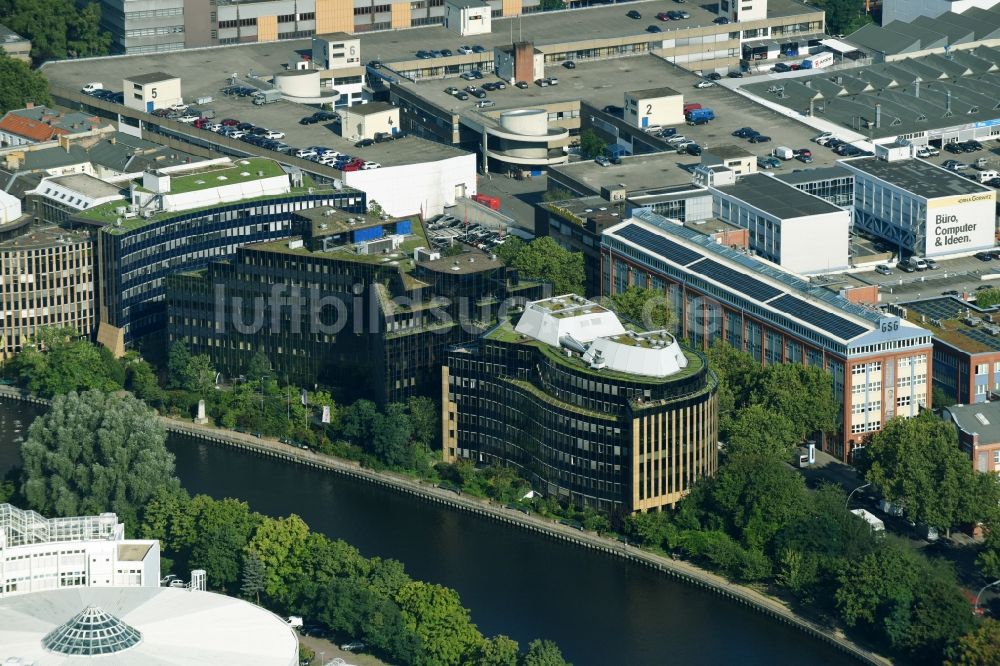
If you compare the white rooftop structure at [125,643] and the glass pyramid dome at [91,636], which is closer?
the white rooftop structure at [125,643]

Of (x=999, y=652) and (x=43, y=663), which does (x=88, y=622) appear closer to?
(x=43, y=663)

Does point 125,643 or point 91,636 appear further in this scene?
point 125,643

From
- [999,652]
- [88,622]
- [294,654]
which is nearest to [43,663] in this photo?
[88,622]

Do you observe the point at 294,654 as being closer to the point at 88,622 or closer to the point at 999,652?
the point at 88,622

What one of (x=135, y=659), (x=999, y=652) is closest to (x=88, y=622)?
(x=135, y=659)

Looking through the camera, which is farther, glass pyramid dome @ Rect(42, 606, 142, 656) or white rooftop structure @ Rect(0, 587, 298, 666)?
glass pyramid dome @ Rect(42, 606, 142, 656)

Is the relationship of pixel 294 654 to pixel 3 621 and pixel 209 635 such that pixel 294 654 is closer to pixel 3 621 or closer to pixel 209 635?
pixel 209 635

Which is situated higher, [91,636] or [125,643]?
[91,636]
